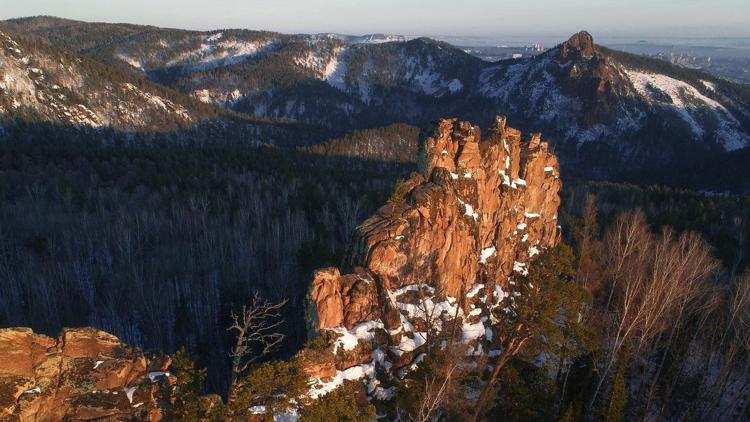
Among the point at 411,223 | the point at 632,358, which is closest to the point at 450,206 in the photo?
the point at 411,223

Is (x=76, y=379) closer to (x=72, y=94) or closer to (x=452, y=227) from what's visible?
(x=452, y=227)

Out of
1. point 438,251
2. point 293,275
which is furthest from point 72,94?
point 438,251

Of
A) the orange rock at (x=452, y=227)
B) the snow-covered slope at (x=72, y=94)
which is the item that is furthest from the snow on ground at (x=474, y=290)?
the snow-covered slope at (x=72, y=94)

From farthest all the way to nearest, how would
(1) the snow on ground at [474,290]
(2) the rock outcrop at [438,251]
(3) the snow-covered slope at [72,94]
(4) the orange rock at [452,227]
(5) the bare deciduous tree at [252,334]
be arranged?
1. (3) the snow-covered slope at [72,94]
2. (1) the snow on ground at [474,290]
3. (4) the orange rock at [452,227]
4. (2) the rock outcrop at [438,251]
5. (5) the bare deciduous tree at [252,334]

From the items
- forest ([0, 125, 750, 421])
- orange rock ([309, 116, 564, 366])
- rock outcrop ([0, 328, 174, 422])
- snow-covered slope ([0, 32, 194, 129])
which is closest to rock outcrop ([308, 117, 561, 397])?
orange rock ([309, 116, 564, 366])

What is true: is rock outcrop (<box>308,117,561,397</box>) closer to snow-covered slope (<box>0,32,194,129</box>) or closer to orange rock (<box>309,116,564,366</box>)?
orange rock (<box>309,116,564,366</box>)

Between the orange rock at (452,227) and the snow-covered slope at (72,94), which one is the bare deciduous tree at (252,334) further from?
the snow-covered slope at (72,94)
